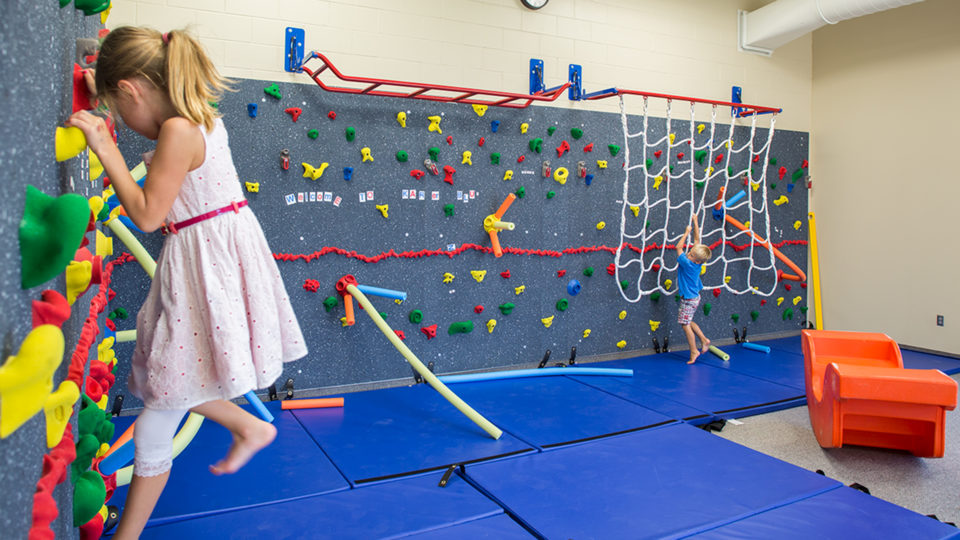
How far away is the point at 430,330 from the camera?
408 centimetres

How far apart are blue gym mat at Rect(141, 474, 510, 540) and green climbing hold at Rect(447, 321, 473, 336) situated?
5.83 feet

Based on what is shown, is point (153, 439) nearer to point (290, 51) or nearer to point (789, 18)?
point (290, 51)

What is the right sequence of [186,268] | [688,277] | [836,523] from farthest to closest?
[688,277] → [836,523] → [186,268]

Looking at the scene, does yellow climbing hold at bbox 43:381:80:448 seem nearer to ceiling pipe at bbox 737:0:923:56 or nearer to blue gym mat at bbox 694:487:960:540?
blue gym mat at bbox 694:487:960:540

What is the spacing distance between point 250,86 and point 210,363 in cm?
255

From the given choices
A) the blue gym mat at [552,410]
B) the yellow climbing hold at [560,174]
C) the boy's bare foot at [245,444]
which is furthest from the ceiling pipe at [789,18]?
the boy's bare foot at [245,444]

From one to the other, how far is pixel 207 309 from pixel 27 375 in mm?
755

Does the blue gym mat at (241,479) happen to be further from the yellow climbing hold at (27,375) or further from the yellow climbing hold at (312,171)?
the yellow climbing hold at (27,375)

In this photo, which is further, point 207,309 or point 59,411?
point 207,309

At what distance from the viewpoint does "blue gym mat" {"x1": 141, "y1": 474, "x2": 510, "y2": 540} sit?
206cm

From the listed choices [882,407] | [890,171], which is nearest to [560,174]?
[882,407]

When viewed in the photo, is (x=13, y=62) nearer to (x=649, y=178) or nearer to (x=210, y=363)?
(x=210, y=363)

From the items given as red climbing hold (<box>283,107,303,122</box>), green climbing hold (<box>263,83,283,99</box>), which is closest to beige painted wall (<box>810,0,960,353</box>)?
red climbing hold (<box>283,107,303,122</box>)

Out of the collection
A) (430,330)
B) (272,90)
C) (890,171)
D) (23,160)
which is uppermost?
(272,90)
